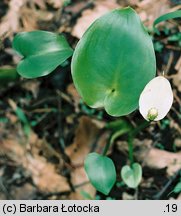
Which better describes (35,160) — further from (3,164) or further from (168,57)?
(168,57)

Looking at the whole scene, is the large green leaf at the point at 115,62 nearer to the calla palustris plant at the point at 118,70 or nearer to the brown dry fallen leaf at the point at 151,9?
the calla palustris plant at the point at 118,70

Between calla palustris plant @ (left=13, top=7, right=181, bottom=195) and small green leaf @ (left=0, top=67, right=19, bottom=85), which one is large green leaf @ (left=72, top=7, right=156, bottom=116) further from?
small green leaf @ (left=0, top=67, right=19, bottom=85)

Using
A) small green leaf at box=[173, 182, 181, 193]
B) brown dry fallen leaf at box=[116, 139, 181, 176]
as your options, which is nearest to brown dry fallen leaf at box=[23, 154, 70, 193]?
brown dry fallen leaf at box=[116, 139, 181, 176]

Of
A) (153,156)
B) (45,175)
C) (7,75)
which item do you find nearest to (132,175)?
(153,156)

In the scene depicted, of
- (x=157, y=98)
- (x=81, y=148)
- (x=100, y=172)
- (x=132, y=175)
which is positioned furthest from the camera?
(x=81, y=148)

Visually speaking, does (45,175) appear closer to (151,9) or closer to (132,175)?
(132,175)
